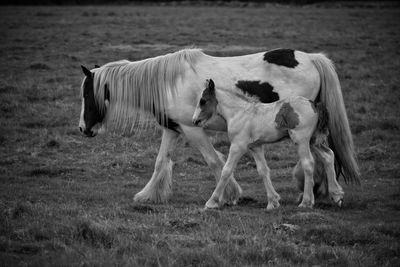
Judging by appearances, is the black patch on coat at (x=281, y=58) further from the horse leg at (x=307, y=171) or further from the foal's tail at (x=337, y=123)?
the horse leg at (x=307, y=171)

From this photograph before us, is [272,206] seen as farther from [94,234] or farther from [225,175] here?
[94,234]

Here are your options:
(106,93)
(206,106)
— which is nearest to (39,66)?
(106,93)

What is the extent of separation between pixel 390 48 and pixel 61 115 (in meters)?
16.3

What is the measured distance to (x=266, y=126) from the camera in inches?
314

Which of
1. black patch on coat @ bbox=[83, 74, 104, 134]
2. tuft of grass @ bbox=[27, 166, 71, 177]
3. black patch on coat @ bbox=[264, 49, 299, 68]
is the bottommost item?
tuft of grass @ bbox=[27, 166, 71, 177]

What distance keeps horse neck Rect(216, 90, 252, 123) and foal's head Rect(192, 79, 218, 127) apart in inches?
3.3

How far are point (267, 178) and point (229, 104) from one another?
1.21 meters

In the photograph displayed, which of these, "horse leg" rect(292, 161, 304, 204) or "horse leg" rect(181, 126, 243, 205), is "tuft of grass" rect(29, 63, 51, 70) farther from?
"horse leg" rect(292, 161, 304, 204)

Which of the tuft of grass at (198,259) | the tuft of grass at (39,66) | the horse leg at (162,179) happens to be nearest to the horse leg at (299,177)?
the horse leg at (162,179)

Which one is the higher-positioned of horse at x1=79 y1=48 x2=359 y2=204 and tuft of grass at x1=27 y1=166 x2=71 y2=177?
horse at x1=79 y1=48 x2=359 y2=204

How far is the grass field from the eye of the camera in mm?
5938

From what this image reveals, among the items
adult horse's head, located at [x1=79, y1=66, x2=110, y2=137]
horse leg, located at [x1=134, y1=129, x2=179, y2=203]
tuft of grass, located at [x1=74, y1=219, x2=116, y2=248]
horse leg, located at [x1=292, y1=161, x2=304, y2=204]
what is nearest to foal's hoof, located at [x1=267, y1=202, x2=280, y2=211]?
horse leg, located at [x1=292, y1=161, x2=304, y2=204]

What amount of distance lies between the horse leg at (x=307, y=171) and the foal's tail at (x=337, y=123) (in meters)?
0.83

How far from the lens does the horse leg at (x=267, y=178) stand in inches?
317
